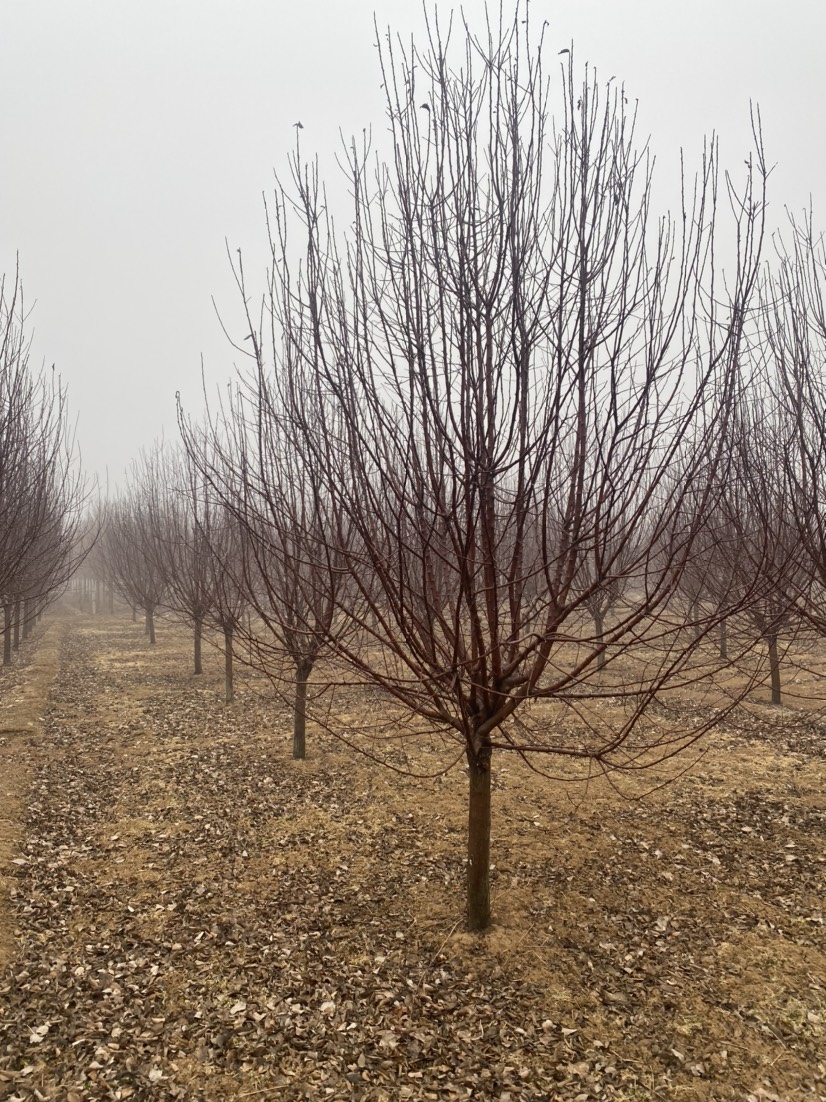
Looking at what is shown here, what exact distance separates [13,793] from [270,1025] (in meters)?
4.65

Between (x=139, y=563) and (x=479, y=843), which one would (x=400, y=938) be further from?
(x=139, y=563)

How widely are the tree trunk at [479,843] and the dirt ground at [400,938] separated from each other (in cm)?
17

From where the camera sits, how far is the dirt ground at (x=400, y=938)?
9.68 ft

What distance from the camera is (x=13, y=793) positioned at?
6.37m

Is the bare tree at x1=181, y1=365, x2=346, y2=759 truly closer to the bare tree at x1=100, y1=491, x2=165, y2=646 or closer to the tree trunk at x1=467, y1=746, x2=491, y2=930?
the tree trunk at x1=467, y1=746, x2=491, y2=930

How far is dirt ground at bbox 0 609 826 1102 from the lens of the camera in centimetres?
295

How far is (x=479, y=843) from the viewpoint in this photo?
3.89 meters

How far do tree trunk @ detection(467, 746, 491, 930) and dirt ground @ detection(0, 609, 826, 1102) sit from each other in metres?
0.17

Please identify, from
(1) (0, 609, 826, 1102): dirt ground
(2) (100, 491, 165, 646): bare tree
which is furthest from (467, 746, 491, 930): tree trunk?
(2) (100, 491, 165, 646): bare tree

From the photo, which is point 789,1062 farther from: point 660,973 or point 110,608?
point 110,608

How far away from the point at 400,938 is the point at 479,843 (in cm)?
83

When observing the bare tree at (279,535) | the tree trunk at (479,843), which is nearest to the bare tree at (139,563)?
the bare tree at (279,535)

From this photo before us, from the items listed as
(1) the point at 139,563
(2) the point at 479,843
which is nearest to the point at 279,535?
(2) the point at 479,843

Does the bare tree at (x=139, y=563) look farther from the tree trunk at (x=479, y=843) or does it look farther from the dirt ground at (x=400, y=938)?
the tree trunk at (x=479, y=843)
